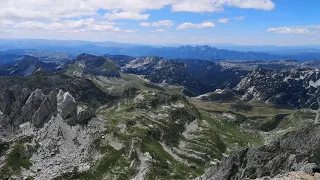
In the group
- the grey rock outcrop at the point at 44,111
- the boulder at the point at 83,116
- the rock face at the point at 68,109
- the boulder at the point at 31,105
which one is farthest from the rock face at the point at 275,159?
the boulder at the point at 31,105

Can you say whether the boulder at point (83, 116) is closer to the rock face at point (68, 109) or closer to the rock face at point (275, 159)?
the rock face at point (68, 109)

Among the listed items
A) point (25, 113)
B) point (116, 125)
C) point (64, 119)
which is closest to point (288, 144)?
point (116, 125)

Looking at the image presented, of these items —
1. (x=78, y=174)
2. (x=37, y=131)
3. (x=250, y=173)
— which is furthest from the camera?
(x=37, y=131)

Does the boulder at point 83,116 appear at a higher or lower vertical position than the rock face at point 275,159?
lower

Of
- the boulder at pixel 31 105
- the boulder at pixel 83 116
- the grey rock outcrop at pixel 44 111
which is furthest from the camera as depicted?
the boulder at pixel 31 105

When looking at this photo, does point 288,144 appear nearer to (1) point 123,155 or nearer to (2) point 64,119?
(1) point 123,155

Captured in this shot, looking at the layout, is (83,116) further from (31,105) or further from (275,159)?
(275,159)

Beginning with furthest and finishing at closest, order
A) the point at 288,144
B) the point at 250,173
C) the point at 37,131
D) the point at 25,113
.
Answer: the point at 25,113 → the point at 37,131 → the point at 288,144 → the point at 250,173
